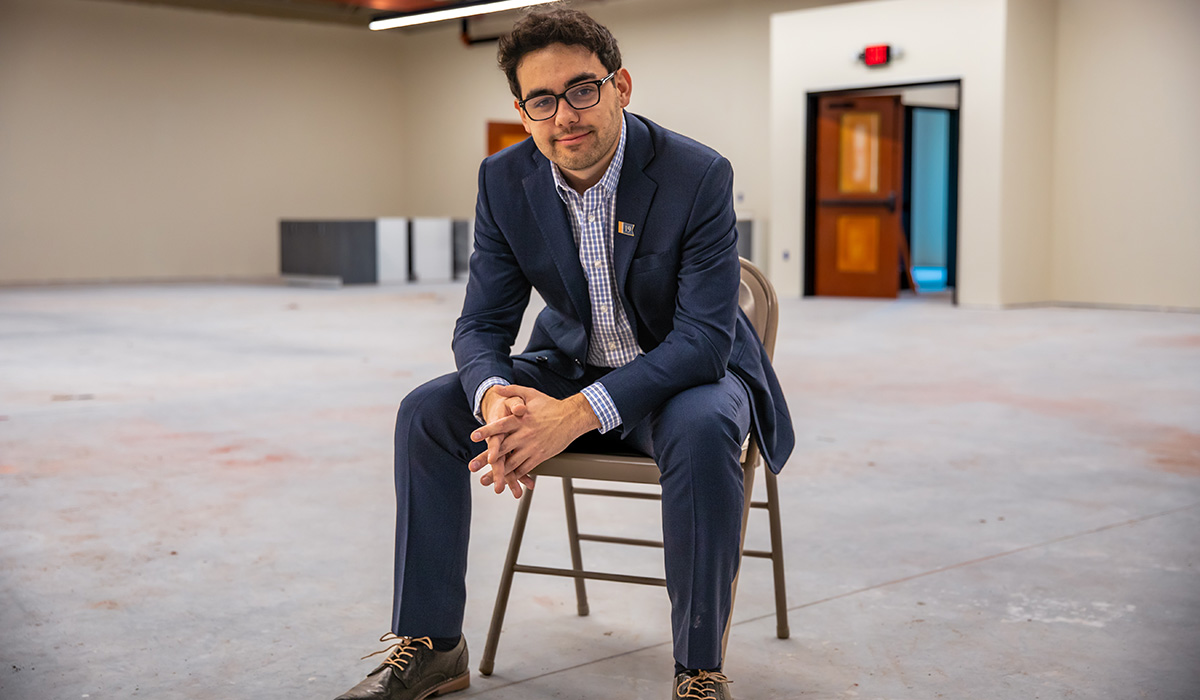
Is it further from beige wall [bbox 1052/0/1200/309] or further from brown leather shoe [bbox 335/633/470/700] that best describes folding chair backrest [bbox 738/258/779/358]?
beige wall [bbox 1052/0/1200/309]

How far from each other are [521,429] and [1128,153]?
8.99 m

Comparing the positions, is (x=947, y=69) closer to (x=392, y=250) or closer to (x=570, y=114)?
(x=392, y=250)

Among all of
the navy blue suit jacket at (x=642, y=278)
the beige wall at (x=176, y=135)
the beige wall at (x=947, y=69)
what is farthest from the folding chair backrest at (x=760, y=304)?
the beige wall at (x=176, y=135)

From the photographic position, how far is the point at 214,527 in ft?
8.58

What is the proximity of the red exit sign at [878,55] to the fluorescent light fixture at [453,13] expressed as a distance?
9.73ft

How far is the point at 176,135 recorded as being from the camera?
1365 centimetres

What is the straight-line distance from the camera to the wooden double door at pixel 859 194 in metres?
10.1

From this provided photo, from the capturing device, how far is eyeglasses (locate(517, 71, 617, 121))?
1.63m

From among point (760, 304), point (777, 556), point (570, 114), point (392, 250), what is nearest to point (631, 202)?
point (570, 114)

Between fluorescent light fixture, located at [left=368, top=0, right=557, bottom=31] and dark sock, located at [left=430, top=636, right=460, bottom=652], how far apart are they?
918 cm

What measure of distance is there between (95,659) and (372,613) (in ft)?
1.56

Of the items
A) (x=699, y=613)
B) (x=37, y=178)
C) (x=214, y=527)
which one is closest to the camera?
(x=699, y=613)

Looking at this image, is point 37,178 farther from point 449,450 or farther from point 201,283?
point 449,450

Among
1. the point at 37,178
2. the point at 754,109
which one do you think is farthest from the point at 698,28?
the point at 37,178
